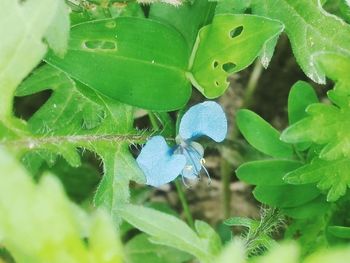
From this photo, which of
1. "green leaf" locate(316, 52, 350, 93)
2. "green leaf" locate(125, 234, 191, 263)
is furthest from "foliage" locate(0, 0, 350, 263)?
"green leaf" locate(125, 234, 191, 263)

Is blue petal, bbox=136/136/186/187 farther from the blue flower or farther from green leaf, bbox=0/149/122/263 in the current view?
green leaf, bbox=0/149/122/263

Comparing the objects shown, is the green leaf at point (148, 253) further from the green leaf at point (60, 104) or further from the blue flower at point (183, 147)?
the green leaf at point (60, 104)

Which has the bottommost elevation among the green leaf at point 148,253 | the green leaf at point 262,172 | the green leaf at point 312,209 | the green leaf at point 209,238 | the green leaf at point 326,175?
the green leaf at point 148,253

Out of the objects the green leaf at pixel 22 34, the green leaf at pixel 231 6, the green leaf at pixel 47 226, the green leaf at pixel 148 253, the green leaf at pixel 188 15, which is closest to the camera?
the green leaf at pixel 47 226

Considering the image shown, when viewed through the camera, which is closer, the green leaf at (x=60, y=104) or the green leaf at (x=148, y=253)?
the green leaf at (x=60, y=104)

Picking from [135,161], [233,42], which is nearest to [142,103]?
[135,161]

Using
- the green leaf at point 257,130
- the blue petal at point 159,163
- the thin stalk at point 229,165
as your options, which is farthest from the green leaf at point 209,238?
the thin stalk at point 229,165

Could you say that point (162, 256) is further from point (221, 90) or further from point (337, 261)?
point (337, 261)
